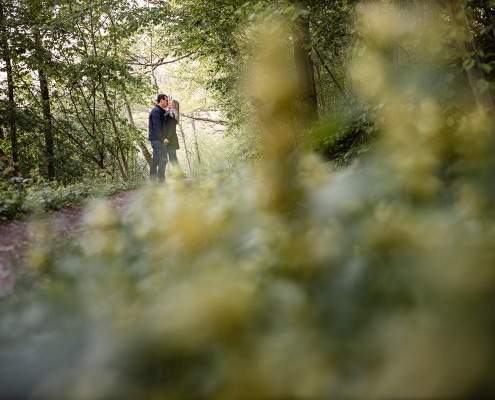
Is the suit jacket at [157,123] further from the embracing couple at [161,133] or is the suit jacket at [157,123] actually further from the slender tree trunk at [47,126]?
the slender tree trunk at [47,126]

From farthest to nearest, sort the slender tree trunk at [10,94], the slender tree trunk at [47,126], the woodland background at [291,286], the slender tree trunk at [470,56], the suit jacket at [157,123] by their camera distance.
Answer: the slender tree trunk at [47,126] → the slender tree trunk at [10,94] → the suit jacket at [157,123] → the slender tree trunk at [470,56] → the woodland background at [291,286]

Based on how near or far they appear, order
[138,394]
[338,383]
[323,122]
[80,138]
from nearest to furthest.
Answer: [338,383] < [138,394] < [323,122] < [80,138]

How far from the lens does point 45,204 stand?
20.5 ft

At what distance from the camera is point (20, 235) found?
4.71m

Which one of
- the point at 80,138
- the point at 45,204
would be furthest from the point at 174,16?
the point at 45,204

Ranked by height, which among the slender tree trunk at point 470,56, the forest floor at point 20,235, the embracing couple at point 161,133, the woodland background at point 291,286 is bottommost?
the woodland background at point 291,286

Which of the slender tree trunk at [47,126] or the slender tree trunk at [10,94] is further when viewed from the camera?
the slender tree trunk at [47,126]

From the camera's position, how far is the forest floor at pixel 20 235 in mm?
3506

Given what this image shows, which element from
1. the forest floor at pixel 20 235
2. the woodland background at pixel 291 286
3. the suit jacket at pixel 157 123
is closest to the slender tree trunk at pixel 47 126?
the suit jacket at pixel 157 123

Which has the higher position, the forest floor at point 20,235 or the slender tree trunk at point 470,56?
the slender tree trunk at point 470,56

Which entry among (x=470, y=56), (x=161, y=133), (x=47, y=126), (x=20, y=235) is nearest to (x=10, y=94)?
(x=47, y=126)

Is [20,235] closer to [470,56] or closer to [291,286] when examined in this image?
[291,286]

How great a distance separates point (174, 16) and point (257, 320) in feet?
38.7

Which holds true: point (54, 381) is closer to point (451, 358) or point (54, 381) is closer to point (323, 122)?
point (451, 358)
